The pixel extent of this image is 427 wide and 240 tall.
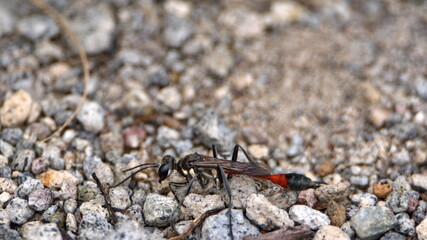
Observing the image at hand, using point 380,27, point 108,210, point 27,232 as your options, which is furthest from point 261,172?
point 380,27

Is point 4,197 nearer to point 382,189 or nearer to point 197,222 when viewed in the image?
point 197,222

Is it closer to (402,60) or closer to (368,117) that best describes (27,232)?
(368,117)

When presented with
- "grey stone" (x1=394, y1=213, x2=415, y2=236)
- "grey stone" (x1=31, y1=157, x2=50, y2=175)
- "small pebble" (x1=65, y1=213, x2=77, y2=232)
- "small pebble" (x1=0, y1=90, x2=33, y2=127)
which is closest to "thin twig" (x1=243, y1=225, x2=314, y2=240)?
"grey stone" (x1=394, y1=213, x2=415, y2=236)

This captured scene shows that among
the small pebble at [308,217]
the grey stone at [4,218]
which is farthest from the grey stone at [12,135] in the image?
the small pebble at [308,217]

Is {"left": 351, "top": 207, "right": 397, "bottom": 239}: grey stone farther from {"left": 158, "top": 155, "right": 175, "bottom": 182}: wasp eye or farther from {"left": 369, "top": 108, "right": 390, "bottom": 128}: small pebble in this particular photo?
{"left": 158, "top": 155, "right": 175, "bottom": 182}: wasp eye

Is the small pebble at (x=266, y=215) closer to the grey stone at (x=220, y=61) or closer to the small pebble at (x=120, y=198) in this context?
the small pebble at (x=120, y=198)

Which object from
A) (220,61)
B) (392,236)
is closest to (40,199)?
(220,61)
